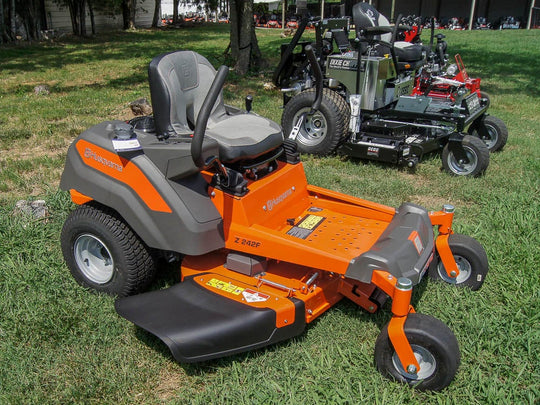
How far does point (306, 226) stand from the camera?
11.3 feet

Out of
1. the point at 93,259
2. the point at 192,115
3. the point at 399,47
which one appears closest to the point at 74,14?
the point at 399,47

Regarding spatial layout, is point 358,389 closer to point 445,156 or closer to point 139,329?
point 139,329

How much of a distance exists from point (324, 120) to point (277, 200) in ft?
8.97

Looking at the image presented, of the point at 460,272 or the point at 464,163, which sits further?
the point at 464,163

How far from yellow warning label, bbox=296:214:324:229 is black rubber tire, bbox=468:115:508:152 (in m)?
3.67

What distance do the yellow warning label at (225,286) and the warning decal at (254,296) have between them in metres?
0.04

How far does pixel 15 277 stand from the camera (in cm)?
349

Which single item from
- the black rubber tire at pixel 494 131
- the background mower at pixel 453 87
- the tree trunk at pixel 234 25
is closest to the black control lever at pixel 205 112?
the background mower at pixel 453 87

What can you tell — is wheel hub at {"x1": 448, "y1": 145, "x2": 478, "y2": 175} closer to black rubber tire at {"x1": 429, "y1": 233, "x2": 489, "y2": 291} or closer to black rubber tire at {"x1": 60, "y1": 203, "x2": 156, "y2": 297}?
black rubber tire at {"x1": 429, "y1": 233, "x2": 489, "y2": 291}

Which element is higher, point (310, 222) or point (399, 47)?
point (399, 47)

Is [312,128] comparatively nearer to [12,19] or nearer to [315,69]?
[315,69]

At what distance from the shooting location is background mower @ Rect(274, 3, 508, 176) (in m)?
5.47

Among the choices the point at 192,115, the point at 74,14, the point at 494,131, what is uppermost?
the point at 74,14

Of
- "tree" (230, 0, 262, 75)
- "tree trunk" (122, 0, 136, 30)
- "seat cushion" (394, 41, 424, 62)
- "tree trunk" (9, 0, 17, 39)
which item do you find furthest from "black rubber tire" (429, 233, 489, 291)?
"tree trunk" (122, 0, 136, 30)
